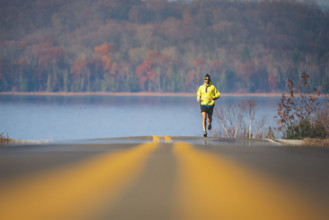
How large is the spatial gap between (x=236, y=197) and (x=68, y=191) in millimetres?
2564

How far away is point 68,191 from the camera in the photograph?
9.05m

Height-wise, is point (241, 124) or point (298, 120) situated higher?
point (298, 120)

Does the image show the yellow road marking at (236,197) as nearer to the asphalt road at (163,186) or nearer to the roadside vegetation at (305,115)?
the asphalt road at (163,186)

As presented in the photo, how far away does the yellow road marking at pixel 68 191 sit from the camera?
743cm

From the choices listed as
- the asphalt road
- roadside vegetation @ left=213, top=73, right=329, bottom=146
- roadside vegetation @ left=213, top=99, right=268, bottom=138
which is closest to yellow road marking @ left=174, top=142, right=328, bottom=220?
the asphalt road

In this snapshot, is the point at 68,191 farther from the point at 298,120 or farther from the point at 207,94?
the point at 298,120

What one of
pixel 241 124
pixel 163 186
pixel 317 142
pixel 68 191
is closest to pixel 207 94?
pixel 317 142

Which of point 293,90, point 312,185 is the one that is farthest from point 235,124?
point 312,185

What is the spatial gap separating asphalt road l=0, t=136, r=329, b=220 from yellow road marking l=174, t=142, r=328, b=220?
0.04ft

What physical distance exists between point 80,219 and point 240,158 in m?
8.21

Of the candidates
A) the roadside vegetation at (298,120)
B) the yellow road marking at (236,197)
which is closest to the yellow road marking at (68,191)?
the yellow road marking at (236,197)

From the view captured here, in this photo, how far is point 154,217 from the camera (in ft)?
23.2

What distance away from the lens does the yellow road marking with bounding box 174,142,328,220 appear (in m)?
7.34

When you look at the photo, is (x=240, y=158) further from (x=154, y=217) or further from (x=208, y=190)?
(x=154, y=217)
